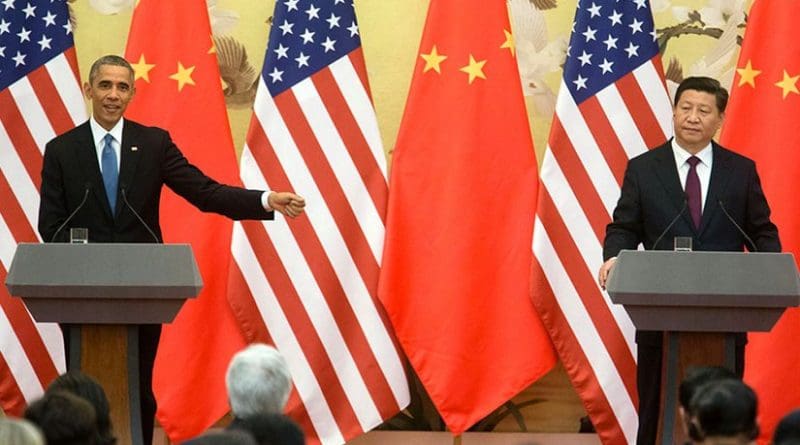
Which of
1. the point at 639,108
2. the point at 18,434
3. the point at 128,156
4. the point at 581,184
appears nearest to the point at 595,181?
the point at 581,184

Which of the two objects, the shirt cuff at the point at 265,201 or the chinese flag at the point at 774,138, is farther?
the chinese flag at the point at 774,138

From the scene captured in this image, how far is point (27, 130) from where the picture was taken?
719cm

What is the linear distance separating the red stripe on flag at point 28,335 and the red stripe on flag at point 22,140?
0.48 meters

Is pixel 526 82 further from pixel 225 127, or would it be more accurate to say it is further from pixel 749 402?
pixel 749 402

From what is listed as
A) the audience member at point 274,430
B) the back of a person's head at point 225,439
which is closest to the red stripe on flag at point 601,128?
the audience member at point 274,430

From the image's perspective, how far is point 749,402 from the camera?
3.82m

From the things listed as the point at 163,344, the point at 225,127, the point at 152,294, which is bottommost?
the point at 163,344

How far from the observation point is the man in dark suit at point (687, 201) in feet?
Result: 20.1

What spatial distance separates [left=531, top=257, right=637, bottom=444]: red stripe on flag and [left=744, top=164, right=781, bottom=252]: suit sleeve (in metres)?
1.17

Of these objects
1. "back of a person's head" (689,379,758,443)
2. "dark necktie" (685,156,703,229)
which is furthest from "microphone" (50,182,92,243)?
"back of a person's head" (689,379,758,443)

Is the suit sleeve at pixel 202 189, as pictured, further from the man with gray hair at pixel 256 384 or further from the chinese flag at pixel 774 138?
the chinese flag at pixel 774 138

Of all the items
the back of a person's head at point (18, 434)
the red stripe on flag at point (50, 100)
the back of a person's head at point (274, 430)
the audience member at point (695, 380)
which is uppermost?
the red stripe on flag at point (50, 100)

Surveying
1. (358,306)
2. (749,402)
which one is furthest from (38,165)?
(749,402)

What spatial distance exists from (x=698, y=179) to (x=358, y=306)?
5.82 ft
